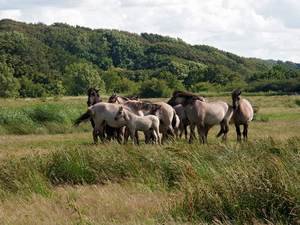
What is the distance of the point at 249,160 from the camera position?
10.8 meters

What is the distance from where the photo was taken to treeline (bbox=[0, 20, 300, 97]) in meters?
101

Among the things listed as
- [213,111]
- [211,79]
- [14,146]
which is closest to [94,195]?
[213,111]

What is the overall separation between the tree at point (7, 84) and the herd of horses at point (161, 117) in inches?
Answer: 3223

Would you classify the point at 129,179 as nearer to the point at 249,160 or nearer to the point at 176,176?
the point at 176,176

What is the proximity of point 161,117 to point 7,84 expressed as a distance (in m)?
84.8

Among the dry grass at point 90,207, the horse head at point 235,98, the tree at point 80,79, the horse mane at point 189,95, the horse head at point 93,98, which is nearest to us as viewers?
the dry grass at point 90,207

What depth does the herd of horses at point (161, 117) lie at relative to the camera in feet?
63.9

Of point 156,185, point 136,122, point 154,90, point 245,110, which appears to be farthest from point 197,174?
point 154,90

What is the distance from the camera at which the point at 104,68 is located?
182 metres

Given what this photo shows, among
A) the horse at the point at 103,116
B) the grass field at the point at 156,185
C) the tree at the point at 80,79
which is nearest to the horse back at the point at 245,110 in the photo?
the horse at the point at 103,116

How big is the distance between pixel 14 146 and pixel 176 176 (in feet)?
41.0

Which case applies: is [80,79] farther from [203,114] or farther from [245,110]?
[203,114]

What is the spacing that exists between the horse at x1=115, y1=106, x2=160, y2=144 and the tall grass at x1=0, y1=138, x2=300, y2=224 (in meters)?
5.86

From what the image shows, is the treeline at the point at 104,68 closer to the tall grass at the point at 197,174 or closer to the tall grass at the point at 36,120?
the tall grass at the point at 36,120
